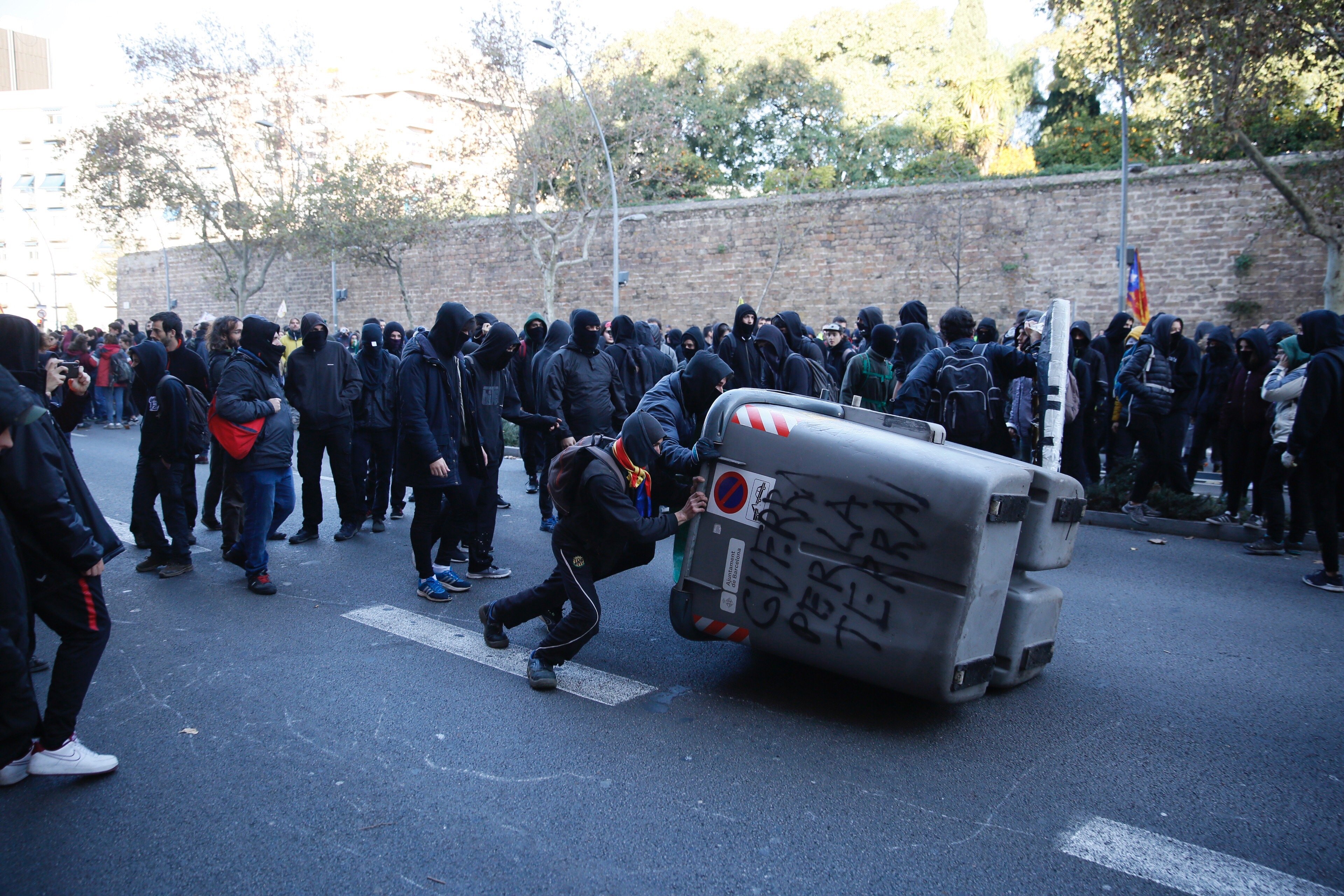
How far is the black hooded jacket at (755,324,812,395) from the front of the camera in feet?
24.6

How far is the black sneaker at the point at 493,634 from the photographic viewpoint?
15.5ft

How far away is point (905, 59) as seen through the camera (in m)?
32.0

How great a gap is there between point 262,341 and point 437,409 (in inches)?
55.1

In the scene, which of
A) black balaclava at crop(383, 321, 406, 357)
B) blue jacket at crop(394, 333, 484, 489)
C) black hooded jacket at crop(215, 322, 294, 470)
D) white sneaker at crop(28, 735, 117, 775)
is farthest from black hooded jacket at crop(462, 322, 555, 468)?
black balaclava at crop(383, 321, 406, 357)

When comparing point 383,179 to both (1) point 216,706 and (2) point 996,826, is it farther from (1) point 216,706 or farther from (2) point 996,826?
(2) point 996,826

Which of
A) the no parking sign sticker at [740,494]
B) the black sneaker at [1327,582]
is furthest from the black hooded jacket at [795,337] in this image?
the no parking sign sticker at [740,494]

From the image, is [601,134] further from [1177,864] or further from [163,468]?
[1177,864]

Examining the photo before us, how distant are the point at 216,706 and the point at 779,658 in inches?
103

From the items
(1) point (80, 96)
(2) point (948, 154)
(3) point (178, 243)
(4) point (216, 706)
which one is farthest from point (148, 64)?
(1) point (80, 96)

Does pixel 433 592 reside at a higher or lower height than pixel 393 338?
lower

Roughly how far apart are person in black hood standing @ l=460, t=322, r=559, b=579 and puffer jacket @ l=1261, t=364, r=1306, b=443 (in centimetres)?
561

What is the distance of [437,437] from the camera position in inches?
224

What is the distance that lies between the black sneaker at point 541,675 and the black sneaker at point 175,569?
338 cm

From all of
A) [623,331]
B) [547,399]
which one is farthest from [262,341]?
[623,331]
